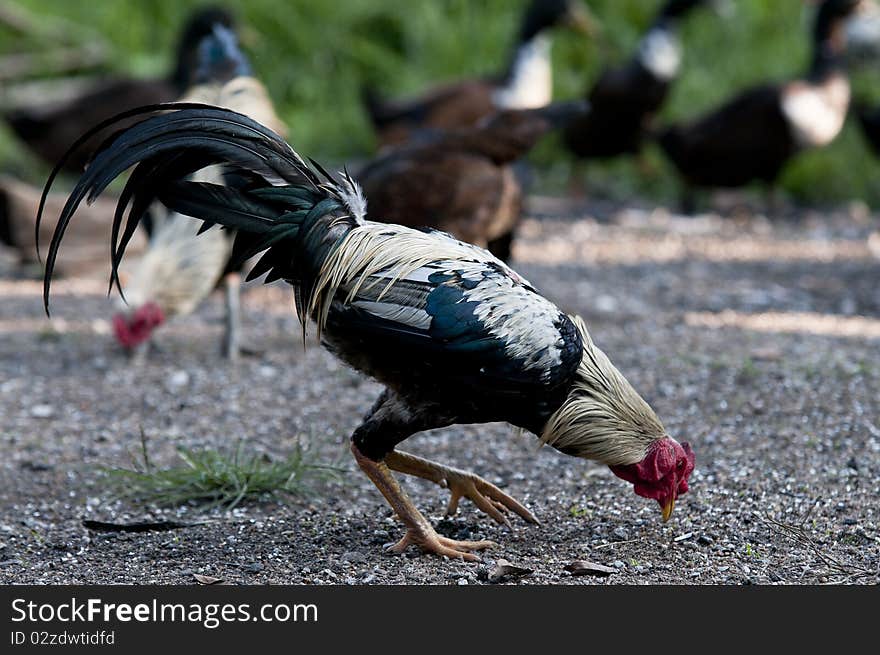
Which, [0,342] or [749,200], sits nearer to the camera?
[0,342]

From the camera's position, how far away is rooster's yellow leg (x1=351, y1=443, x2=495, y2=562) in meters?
4.14

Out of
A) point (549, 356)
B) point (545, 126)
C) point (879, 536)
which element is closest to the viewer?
point (549, 356)

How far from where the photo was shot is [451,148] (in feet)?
21.8

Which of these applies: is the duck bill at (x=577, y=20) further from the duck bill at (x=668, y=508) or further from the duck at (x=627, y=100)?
the duck bill at (x=668, y=508)

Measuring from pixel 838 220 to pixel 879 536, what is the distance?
22.5 feet

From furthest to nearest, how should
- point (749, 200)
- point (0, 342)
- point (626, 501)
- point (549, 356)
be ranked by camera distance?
point (749, 200) < point (0, 342) < point (626, 501) < point (549, 356)

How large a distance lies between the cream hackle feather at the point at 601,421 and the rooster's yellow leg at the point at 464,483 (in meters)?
0.43

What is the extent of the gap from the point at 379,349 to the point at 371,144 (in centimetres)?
841

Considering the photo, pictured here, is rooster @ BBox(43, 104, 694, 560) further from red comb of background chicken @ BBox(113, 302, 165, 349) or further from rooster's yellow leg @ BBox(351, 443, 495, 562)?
red comb of background chicken @ BBox(113, 302, 165, 349)

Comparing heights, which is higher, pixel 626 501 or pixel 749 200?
pixel 749 200

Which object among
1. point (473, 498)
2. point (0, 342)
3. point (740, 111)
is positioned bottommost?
point (0, 342)

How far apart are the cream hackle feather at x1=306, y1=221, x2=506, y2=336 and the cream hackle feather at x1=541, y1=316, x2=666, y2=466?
54 centimetres

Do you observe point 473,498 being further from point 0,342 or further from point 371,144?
point 371,144

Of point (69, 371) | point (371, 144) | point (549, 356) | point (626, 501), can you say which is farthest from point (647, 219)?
point (549, 356)
